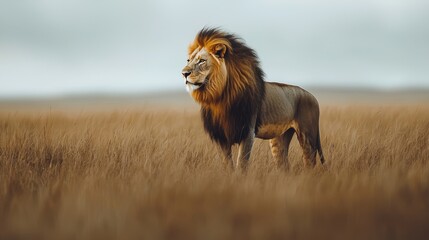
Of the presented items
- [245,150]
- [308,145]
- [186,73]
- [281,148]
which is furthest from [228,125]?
[308,145]

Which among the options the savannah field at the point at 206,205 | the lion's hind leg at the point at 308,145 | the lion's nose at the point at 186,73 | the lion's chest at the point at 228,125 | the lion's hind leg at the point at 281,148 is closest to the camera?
the savannah field at the point at 206,205

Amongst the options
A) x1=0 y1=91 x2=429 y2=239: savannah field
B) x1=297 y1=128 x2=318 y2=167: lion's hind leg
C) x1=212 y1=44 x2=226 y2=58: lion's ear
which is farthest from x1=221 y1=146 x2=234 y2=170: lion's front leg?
x1=297 y1=128 x2=318 y2=167: lion's hind leg

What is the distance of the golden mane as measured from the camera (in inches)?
210

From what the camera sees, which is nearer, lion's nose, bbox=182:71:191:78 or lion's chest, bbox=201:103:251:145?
lion's nose, bbox=182:71:191:78

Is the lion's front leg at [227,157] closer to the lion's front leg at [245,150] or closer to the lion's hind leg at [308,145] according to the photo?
the lion's front leg at [245,150]

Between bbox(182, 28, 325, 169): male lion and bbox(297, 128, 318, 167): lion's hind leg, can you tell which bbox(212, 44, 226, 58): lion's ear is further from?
bbox(297, 128, 318, 167): lion's hind leg

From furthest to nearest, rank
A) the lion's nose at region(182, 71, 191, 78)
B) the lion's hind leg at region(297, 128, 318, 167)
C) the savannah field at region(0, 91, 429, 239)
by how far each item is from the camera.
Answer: the lion's hind leg at region(297, 128, 318, 167) → the lion's nose at region(182, 71, 191, 78) → the savannah field at region(0, 91, 429, 239)

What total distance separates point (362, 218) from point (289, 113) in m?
3.09

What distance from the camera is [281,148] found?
6328mm

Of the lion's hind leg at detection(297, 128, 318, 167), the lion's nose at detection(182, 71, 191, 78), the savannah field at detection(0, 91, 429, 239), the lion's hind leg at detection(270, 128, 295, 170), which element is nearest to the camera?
the savannah field at detection(0, 91, 429, 239)

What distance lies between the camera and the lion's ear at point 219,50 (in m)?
5.29

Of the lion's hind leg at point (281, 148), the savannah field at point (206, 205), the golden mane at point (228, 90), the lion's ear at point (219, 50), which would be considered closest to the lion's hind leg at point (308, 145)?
the lion's hind leg at point (281, 148)

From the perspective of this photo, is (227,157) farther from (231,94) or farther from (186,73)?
(186,73)

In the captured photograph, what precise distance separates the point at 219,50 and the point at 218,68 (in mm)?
193
